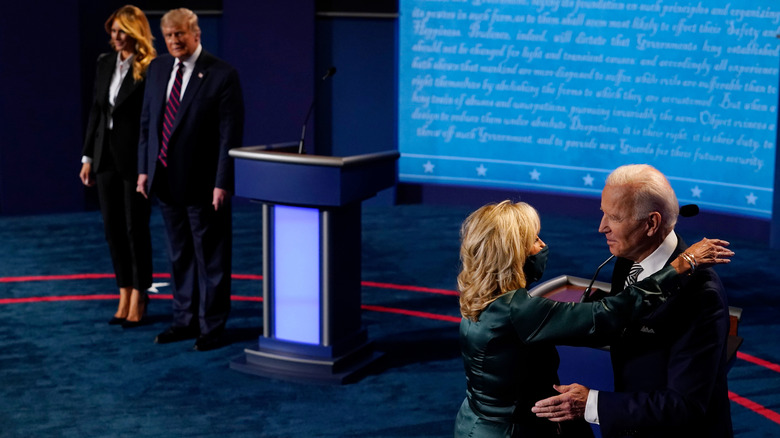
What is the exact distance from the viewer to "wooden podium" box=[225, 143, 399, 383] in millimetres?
4996

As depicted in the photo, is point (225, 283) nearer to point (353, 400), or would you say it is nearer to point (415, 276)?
point (353, 400)

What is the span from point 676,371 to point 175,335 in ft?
13.0

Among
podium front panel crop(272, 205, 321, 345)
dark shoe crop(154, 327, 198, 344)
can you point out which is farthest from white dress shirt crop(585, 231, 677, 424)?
dark shoe crop(154, 327, 198, 344)

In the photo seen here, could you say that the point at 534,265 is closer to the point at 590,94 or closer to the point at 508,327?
the point at 508,327

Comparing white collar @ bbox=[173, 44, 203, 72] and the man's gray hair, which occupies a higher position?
white collar @ bbox=[173, 44, 203, 72]

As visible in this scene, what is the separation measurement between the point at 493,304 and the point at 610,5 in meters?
6.78

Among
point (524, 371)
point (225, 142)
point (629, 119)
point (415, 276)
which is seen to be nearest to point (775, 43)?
point (629, 119)

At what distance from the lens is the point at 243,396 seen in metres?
5.02

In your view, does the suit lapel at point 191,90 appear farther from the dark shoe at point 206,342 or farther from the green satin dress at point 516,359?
the green satin dress at point 516,359

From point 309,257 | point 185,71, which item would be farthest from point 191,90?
point 309,257

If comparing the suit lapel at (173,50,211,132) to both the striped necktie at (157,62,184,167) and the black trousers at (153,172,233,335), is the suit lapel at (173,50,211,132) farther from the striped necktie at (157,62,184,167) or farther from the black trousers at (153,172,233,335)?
the black trousers at (153,172,233,335)

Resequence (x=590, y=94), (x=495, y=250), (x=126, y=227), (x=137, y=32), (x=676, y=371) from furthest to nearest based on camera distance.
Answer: (x=590, y=94) < (x=126, y=227) < (x=137, y=32) < (x=495, y=250) < (x=676, y=371)

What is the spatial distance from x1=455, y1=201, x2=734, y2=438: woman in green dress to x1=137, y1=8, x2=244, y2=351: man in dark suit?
286cm

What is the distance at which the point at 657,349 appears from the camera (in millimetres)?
2365
